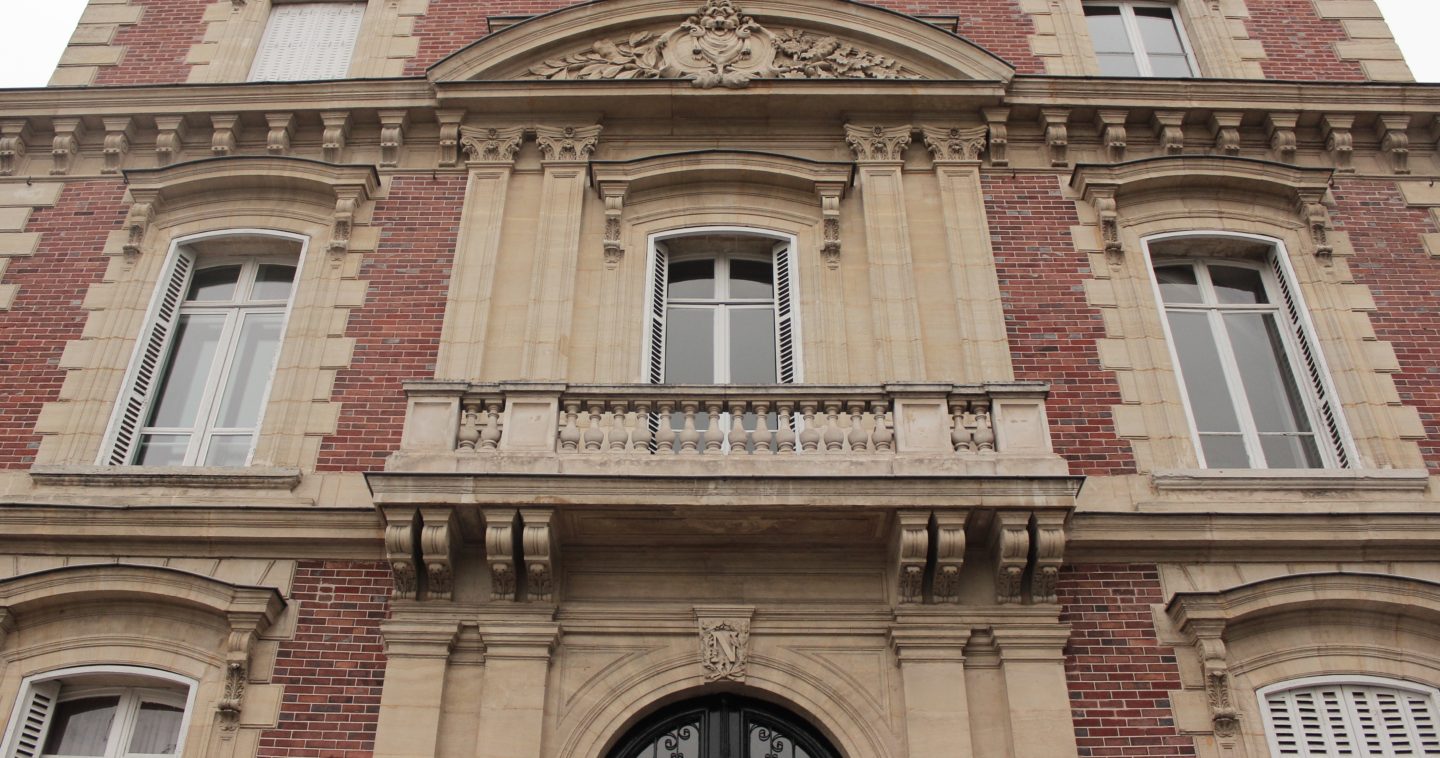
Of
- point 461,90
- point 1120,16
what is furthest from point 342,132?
point 1120,16

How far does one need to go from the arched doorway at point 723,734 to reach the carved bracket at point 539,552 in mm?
1122

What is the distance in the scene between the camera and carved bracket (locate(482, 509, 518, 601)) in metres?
8.13

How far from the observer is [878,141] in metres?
11.4

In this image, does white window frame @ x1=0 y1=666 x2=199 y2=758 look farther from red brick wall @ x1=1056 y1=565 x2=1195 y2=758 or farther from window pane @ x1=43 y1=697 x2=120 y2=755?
red brick wall @ x1=1056 y1=565 x2=1195 y2=758

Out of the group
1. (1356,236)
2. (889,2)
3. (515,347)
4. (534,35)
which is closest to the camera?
(515,347)

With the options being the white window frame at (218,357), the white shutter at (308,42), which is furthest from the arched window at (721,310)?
the white shutter at (308,42)

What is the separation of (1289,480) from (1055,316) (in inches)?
86.9

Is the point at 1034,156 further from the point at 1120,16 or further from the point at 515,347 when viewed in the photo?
the point at 515,347

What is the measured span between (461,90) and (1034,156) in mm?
5402

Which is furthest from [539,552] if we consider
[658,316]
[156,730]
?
[658,316]

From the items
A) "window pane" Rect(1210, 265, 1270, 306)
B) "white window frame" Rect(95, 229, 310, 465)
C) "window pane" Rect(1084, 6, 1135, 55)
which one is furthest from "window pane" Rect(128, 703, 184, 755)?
"window pane" Rect(1084, 6, 1135, 55)

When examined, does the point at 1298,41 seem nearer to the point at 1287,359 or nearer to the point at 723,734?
the point at 1287,359

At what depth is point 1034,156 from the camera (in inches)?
455

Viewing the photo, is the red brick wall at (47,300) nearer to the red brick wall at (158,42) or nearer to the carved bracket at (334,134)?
the red brick wall at (158,42)
